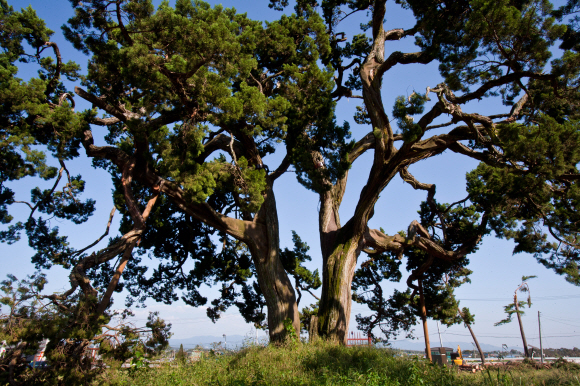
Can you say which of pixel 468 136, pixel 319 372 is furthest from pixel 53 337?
pixel 468 136

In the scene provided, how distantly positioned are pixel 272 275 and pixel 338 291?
62.9 inches

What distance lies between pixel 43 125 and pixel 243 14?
5767mm

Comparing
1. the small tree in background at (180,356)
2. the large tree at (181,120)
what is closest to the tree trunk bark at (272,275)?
the large tree at (181,120)

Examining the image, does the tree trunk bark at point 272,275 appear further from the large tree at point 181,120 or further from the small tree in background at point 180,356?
the small tree in background at point 180,356

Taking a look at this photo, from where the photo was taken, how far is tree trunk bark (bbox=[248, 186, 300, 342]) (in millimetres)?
8109

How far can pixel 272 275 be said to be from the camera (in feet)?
27.7

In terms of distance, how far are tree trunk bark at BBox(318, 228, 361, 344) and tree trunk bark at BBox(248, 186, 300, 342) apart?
2.31 feet

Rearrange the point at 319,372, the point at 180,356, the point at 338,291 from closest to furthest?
1. the point at 319,372
2. the point at 180,356
3. the point at 338,291

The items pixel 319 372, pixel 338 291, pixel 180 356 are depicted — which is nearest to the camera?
pixel 319 372

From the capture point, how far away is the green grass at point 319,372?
4.06 metres

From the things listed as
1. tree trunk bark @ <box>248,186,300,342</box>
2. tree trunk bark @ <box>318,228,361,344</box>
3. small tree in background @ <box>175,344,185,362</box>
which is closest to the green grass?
small tree in background @ <box>175,344,185,362</box>

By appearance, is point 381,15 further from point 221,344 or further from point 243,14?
point 221,344

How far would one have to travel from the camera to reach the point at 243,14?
383 inches

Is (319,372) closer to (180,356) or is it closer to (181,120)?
(180,356)
